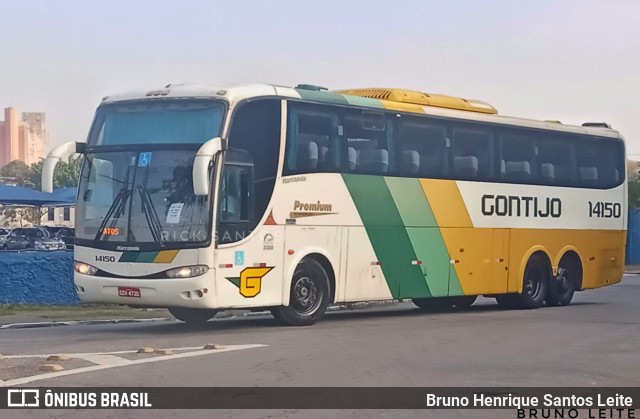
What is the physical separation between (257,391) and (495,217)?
40.3 feet

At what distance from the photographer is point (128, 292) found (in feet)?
55.4

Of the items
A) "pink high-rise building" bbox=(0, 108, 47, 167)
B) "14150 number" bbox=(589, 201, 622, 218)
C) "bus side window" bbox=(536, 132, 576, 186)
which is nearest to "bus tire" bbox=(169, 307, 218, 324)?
"bus side window" bbox=(536, 132, 576, 186)

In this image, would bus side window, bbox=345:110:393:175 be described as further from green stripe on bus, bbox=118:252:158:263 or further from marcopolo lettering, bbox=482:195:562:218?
green stripe on bus, bbox=118:252:158:263

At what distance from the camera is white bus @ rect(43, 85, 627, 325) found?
16766 millimetres

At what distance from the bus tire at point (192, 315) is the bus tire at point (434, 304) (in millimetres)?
5734

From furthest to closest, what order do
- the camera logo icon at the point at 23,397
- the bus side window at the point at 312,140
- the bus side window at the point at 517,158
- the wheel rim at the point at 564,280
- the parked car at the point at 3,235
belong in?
the parked car at the point at 3,235 → the wheel rim at the point at 564,280 → the bus side window at the point at 517,158 → the bus side window at the point at 312,140 → the camera logo icon at the point at 23,397

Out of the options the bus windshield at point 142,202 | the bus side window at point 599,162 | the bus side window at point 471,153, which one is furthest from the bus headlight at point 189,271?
the bus side window at point 599,162

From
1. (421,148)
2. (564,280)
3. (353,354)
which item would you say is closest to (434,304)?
(564,280)

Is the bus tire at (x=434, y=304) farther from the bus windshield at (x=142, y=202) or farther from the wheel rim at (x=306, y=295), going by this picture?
the bus windshield at (x=142, y=202)

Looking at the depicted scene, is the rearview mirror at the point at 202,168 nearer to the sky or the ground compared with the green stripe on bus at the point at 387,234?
nearer to the sky

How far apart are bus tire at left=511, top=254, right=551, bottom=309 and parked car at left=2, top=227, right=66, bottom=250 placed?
29.7 m

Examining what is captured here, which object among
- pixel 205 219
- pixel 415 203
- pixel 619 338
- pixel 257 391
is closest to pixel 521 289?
pixel 415 203

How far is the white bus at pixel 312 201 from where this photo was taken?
16766 millimetres

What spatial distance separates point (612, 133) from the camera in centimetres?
2584
